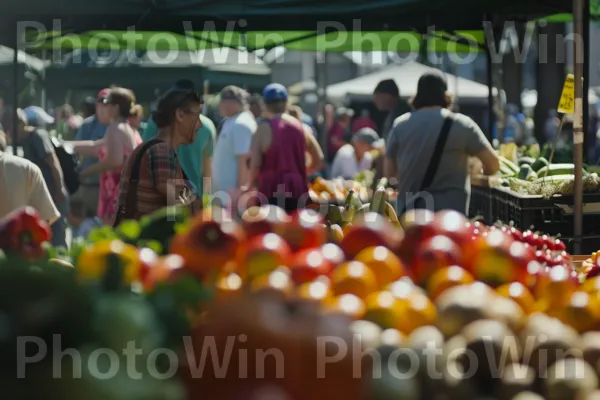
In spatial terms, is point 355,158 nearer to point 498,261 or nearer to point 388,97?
point 388,97

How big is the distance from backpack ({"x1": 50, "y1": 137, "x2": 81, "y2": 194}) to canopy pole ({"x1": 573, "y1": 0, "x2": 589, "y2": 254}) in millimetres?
3763

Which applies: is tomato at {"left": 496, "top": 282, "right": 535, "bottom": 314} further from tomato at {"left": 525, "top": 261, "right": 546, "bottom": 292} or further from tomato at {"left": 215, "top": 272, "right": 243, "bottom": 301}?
tomato at {"left": 215, "top": 272, "right": 243, "bottom": 301}

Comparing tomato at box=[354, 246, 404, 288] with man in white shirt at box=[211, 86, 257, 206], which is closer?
tomato at box=[354, 246, 404, 288]

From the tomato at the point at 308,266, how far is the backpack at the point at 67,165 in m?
5.92

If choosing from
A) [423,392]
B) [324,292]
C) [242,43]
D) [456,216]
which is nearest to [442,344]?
[423,392]

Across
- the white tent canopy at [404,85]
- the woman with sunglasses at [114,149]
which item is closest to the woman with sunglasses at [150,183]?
the woman with sunglasses at [114,149]

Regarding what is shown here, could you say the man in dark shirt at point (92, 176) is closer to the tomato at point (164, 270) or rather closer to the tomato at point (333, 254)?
the tomato at point (333, 254)

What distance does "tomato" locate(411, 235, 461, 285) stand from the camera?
7.97ft

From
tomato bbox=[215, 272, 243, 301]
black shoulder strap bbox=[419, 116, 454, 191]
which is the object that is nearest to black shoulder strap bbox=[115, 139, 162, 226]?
black shoulder strap bbox=[419, 116, 454, 191]

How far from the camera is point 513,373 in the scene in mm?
1848

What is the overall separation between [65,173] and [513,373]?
6633 mm

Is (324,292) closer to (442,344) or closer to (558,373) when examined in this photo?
(442,344)

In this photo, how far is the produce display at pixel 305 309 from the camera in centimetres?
150

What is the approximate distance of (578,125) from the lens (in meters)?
5.92
